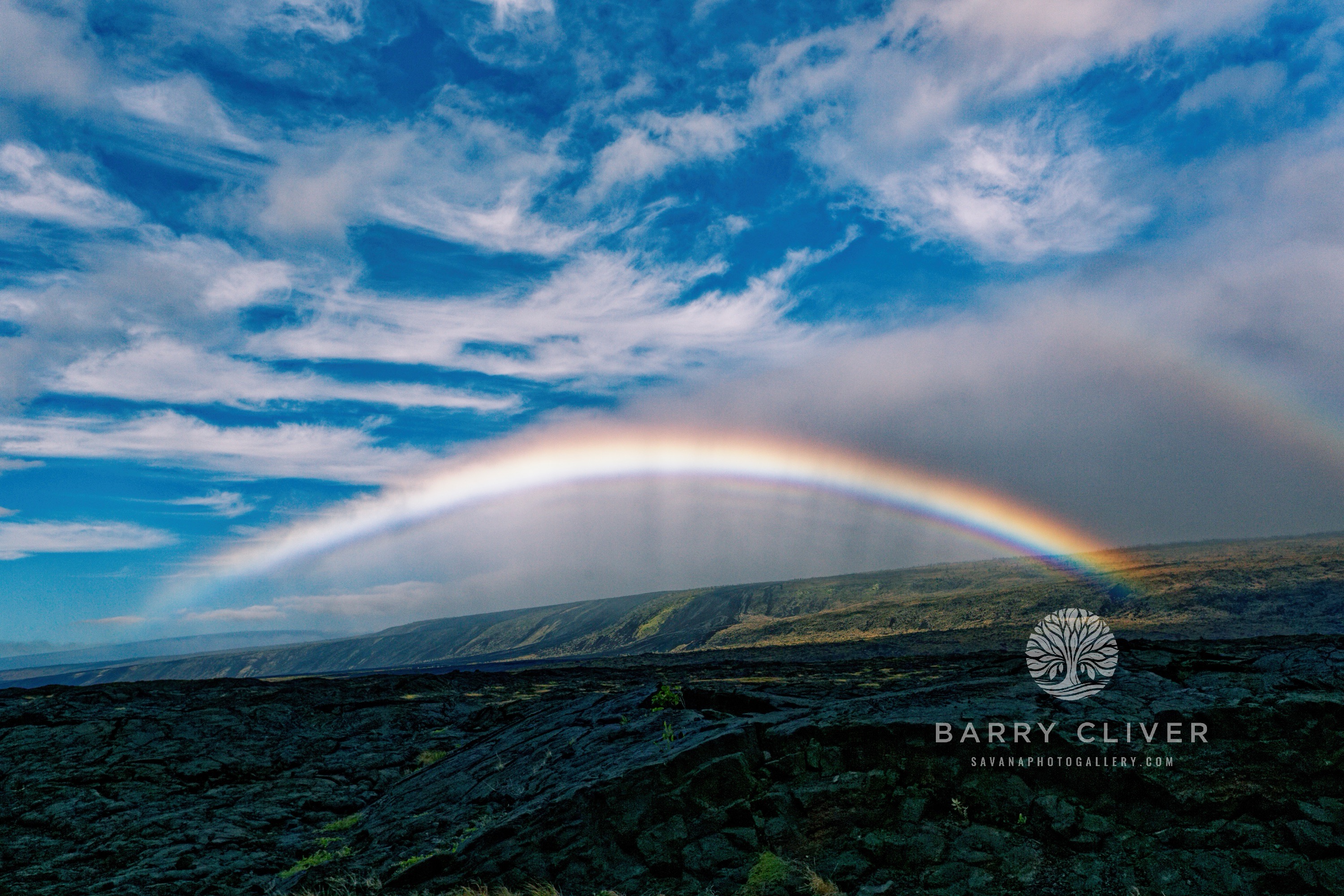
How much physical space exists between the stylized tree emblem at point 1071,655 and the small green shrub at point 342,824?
17.4m

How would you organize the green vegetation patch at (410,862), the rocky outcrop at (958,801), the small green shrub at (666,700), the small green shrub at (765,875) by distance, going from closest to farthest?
the rocky outcrop at (958,801) < the small green shrub at (765,875) < the green vegetation patch at (410,862) < the small green shrub at (666,700)

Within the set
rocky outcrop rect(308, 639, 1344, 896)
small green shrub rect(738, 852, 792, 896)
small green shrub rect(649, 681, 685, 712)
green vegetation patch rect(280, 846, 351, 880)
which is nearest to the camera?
rocky outcrop rect(308, 639, 1344, 896)

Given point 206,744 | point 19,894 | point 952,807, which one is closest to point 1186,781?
point 952,807

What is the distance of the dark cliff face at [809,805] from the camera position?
10.6m

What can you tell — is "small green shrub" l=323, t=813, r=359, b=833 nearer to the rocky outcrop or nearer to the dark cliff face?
the dark cliff face

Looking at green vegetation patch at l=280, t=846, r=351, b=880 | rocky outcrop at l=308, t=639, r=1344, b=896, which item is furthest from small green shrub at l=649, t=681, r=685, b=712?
green vegetation patch at l=280, t=846, r=351, b=880

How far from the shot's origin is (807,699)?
653 inches

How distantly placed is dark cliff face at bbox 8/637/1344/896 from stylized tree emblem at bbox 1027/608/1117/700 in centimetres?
35

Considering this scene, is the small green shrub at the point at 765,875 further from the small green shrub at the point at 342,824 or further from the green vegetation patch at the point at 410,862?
the small green shrub at the point at 342,824

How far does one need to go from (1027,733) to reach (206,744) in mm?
27812

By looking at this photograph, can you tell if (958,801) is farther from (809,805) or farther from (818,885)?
(818,885)

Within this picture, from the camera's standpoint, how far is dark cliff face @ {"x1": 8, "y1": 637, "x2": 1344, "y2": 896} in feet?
34.8

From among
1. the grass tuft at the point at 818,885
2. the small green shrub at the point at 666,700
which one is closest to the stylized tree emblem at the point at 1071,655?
the grass tuft at the point at 818,885

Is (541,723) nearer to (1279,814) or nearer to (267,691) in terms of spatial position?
(1279,814)
